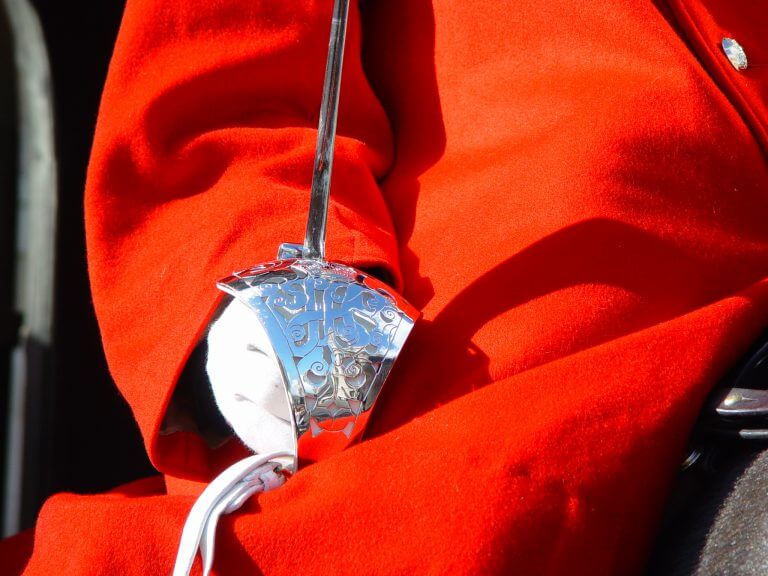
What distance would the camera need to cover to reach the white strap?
0.48 metres

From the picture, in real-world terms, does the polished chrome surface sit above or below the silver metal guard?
above

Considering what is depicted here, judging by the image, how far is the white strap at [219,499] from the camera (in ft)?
1.56

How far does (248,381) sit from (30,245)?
0.64 metres

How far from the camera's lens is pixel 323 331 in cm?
53

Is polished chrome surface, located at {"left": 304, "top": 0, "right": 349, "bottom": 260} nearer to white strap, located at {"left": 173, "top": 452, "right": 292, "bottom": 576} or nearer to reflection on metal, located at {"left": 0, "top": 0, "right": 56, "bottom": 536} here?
white strap, located at {"left": 173, "top": 452, "right": 292, "bottom": 576}

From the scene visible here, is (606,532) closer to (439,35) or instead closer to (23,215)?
(439,35)

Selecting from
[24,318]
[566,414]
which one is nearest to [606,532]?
[566,414]

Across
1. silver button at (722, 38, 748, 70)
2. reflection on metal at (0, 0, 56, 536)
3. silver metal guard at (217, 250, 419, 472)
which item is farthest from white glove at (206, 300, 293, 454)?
reflection on metal at (0, 0, 56, 536)

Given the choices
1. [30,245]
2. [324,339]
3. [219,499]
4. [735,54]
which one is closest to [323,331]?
[324,339]

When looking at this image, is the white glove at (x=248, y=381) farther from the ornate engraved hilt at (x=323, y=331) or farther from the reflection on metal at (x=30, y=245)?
Answer: the reflection on metal at (x=30, y=245)

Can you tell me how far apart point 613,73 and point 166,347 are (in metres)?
0.35

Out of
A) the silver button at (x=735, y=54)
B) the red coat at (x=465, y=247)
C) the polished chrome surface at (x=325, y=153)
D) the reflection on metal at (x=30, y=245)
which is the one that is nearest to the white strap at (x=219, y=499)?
the red coat at (x=465, y=247)

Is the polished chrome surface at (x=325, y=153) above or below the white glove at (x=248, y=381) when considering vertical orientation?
above

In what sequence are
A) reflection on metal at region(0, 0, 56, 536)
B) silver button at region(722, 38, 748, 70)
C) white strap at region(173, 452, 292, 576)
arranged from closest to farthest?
white strap at region(173, 452, 292, 576)
silver button at region(722, 38, 748, 70)
reflection on metal at region(0, 0, 56, 536)
